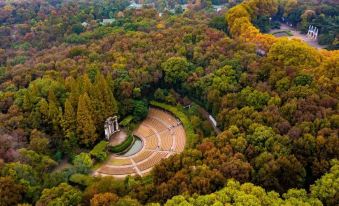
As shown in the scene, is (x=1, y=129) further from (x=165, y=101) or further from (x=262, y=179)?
(x=262, y=179)

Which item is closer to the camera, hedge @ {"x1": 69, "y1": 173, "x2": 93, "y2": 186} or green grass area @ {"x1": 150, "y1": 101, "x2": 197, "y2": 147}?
hedge @ {"x1": 69, "y1": 173, "x2": 93, "y2": 186}

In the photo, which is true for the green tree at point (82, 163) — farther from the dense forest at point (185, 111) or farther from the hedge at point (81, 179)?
the hedge at point (81, 179)

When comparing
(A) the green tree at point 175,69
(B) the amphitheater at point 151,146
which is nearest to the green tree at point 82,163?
(B) the amphitheater at point 151,146

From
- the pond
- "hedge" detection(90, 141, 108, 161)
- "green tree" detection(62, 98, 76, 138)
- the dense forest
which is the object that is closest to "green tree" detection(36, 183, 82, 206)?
the dense forest

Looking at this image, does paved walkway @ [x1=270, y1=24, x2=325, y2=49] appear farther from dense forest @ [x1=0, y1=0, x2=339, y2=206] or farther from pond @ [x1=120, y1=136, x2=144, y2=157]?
pond @ [x1=120, y1=136, x2=144, y2=157]

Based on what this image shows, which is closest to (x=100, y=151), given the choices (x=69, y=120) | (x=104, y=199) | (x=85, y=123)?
(x=85, y=123)

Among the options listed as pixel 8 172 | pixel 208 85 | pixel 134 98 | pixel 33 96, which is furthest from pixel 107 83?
pixel 8 172
